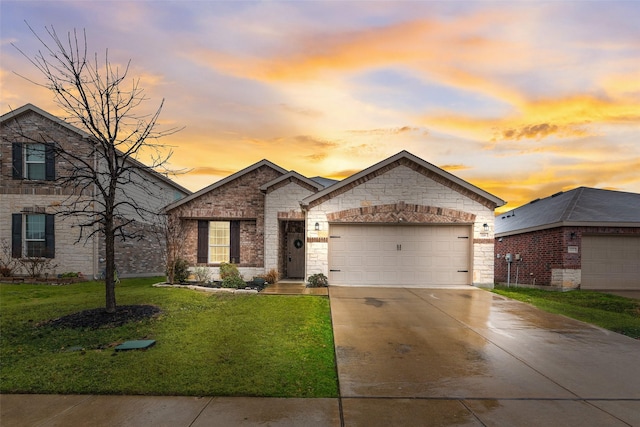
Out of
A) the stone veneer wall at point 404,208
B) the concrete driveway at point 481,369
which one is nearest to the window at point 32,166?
the stone veneer wall at point 404,208

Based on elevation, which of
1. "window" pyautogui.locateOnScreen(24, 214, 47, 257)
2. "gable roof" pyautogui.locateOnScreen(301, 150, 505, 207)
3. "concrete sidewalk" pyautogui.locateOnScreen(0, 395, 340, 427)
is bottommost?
"concrete sidewalk" pyautogui.locateOnScreen(0, 395, 340, 427)

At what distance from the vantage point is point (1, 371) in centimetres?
538

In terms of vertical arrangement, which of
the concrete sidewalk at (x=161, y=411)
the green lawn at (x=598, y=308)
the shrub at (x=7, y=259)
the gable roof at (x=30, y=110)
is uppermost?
the gable roof at (x=30, y=110)

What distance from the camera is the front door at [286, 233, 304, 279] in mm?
17359

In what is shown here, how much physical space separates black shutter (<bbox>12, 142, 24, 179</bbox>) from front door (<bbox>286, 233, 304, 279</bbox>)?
12.4 metres

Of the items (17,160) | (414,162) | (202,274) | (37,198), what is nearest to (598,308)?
(414,162)

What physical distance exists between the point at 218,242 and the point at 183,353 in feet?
36.0

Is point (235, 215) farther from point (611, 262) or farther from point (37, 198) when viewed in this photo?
point (611, 262)

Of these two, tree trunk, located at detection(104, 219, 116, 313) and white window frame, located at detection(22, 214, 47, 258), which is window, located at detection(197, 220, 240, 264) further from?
tree trunk, located at detection(104, 219, 116, 313)

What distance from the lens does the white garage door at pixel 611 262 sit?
52.3 ft

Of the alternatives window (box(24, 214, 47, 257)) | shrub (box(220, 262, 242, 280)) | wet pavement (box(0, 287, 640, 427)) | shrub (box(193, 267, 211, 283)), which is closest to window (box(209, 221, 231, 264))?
shrub (box(193, 267, 211, 283))

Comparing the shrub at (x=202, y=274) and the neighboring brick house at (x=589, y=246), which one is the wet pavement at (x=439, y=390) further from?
the shrub at (x=202, y=274)

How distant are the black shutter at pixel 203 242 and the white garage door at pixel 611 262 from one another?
16.6m

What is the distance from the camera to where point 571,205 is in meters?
17.2
